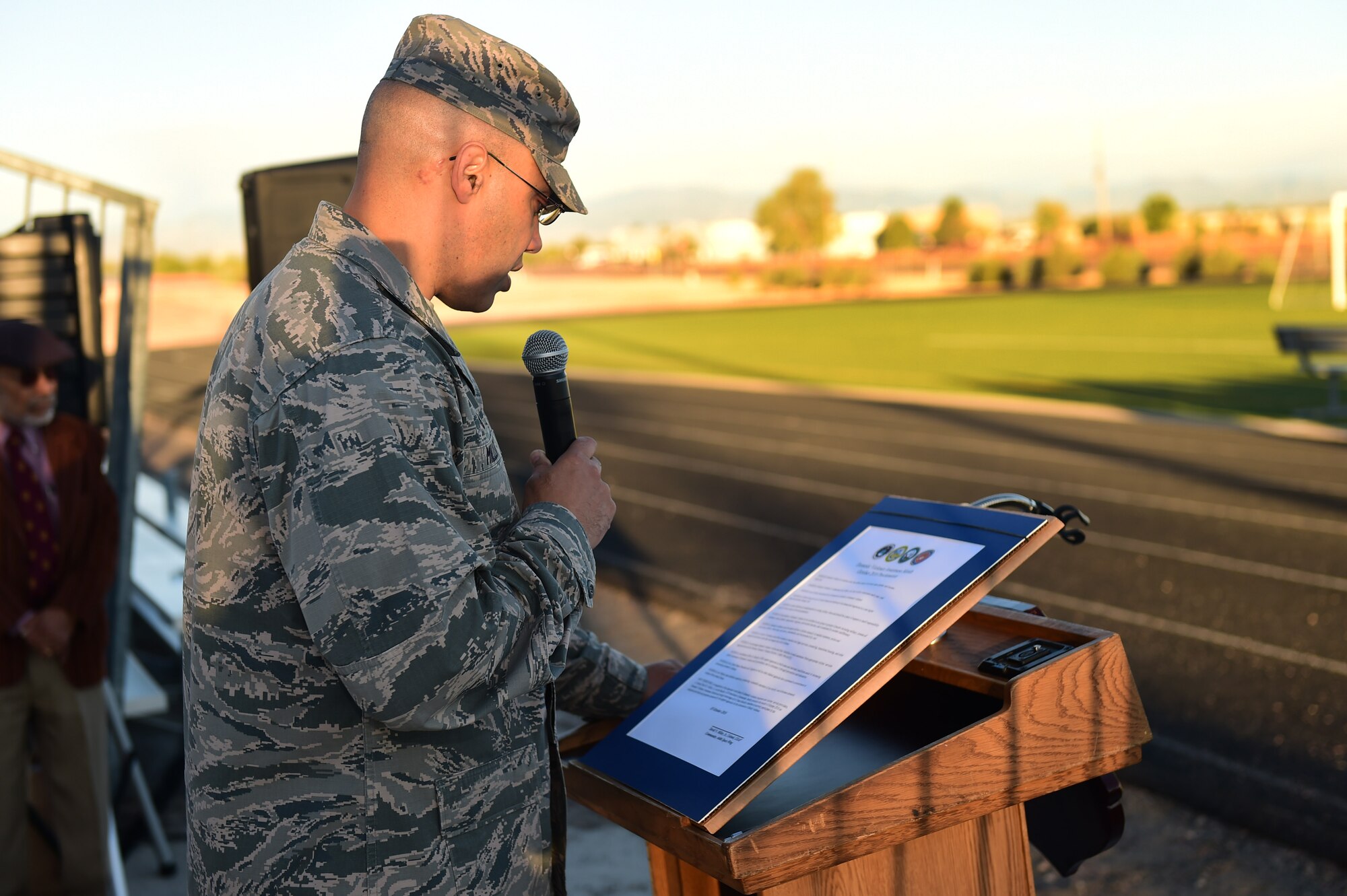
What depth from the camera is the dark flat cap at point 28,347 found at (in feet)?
13.5

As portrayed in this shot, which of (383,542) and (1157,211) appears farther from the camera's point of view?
(1157,211)

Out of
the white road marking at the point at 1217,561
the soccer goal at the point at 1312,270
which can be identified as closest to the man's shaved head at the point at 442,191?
the white road marking at the point at 1217,561

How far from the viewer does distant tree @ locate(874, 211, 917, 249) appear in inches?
4719

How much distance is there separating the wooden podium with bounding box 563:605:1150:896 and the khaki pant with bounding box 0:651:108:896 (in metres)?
2.93

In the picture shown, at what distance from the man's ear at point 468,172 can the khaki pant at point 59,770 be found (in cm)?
335

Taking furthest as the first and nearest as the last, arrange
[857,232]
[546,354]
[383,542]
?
[857,232]
[546,354]
[383,542]

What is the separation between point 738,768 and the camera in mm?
1792

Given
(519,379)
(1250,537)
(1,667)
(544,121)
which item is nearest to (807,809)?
(544,121)

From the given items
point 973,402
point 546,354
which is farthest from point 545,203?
point 973,402

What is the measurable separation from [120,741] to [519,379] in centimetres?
2400

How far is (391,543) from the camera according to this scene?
146 centimetres

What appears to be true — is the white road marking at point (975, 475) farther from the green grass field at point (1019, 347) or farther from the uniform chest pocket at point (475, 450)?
the uniform chest pocket at point (475, 450)

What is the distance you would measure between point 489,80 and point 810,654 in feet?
3.40

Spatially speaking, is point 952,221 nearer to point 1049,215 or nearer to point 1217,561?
point 1049,215
